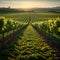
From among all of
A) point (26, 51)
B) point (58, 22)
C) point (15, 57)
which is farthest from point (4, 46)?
point (58, 22)

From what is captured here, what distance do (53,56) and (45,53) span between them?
276 centimetres

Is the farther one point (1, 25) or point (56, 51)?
point (1, 25)

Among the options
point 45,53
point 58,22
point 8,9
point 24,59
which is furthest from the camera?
point 8,9

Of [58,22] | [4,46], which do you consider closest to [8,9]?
[58,22]

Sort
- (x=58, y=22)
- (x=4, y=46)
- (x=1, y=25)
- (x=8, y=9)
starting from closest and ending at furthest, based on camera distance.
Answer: (x=4, y=46) < (x=1, y=25) < (x=58, y=22) < (x=8, y=9)

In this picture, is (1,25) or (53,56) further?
(1,25)

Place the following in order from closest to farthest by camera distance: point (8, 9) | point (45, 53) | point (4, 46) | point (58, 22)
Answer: point (45, 53), point (4, 46), point (58, 22), point (8, 9)

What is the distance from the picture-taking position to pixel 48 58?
32188 mm

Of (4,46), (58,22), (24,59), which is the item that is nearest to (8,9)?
(58,22)

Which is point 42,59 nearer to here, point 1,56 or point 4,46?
point 1,56

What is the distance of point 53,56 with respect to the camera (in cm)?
3325

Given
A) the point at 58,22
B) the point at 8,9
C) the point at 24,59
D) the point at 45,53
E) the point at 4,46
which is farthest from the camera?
the point at 8,9

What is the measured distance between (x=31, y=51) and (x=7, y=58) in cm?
608

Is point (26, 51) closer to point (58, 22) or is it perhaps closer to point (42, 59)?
point (42, 59)
